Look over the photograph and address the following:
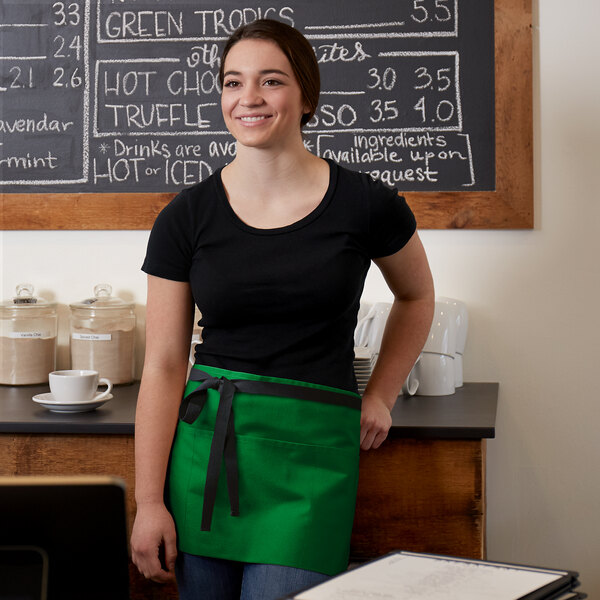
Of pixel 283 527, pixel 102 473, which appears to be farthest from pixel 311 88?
pixel 102 473

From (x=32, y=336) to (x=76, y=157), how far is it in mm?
476

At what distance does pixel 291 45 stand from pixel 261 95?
9cm

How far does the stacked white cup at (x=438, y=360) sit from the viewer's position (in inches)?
69.0

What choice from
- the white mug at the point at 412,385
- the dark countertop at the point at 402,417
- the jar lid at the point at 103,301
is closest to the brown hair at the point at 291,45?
the dark countertop at the point at 402,417

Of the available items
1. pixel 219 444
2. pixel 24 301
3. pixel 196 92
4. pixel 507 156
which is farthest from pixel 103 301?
pixel 507 156

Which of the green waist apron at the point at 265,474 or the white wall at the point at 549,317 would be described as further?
the white wall at the point at 549,317

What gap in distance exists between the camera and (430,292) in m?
1.37

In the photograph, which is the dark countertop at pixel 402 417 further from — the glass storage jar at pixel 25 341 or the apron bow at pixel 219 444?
the apron bow at pixel 219 444

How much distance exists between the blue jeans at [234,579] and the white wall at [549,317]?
920 mm

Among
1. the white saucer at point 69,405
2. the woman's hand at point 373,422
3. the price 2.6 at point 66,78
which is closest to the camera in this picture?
the woman's hand at point 373,422

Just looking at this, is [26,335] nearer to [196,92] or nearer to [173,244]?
[196,92]

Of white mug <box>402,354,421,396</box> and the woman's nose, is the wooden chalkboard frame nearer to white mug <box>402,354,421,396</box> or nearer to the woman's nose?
white mug <box>402,354,421,396</box>

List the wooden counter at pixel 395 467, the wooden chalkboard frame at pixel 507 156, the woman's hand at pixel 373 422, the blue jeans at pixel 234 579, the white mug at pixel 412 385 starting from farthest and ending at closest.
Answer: the wooden chalkboard frame at pixel 507 156
the white mug at pixel 412 385
the wooden counter at pixel 395 467
the woman's hand at pixel 373 422
the blue jeans at pixel 234 579

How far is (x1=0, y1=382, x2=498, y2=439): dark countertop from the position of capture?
1.42m
